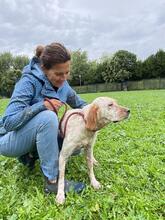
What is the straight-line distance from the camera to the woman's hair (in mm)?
3531

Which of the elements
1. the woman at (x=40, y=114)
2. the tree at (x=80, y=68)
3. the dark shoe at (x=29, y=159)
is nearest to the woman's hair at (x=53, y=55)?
the woman at (x=40, y=114)

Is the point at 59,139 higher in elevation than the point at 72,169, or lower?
higher

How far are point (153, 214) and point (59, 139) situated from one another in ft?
4.02

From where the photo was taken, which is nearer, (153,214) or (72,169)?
(153,214)

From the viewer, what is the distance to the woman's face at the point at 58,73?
3566mm

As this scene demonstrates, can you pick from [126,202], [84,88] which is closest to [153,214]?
[126,202]

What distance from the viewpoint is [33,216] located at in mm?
3047

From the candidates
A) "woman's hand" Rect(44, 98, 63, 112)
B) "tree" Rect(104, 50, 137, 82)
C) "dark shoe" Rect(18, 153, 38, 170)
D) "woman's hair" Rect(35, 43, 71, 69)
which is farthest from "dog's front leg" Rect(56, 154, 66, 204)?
"tree" Rect(104, 50, 137, 82)

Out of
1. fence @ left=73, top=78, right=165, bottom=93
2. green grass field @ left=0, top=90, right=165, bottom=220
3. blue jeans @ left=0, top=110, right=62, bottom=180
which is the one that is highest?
blue jeans @ left=0, top=110, right=62, bottom=180

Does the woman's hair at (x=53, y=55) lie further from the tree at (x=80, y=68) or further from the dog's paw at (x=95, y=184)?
the tree at (x=80, y=68)

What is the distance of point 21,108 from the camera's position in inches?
139

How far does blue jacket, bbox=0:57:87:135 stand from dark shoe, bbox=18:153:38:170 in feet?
1.32

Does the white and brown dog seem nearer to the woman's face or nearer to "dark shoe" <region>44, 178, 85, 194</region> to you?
"dark shoe" <region>44, 178, 85, 194</region>

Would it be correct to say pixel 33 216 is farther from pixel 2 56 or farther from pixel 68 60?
pixel 2 56
